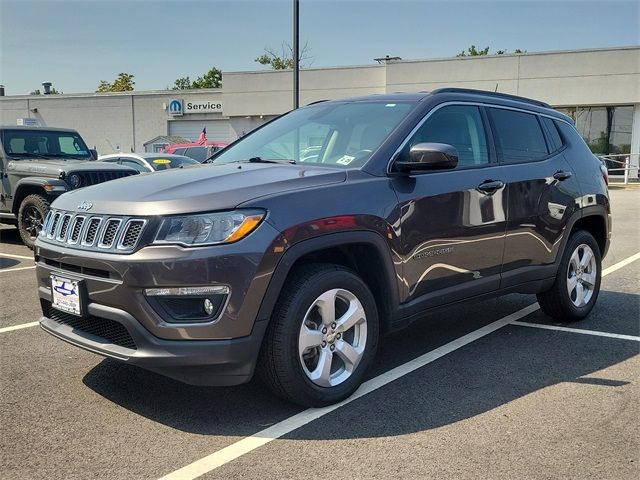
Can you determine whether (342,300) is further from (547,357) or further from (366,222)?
(547,357)

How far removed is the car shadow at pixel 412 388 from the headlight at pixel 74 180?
17.8 ft

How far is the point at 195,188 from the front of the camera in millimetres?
3375

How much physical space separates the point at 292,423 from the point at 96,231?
4.89 ft

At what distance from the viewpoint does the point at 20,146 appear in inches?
402

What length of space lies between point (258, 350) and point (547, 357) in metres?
2.41

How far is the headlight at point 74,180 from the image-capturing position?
905cm

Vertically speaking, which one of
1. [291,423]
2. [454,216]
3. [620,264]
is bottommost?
[620,264]

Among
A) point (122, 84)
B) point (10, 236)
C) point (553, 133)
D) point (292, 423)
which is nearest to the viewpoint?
point (292, 423)

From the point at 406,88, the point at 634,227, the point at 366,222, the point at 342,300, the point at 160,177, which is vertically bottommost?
the point at 634,227

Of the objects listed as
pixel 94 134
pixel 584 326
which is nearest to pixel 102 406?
pixel 584 326

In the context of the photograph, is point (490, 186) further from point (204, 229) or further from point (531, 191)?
point (204, 229)

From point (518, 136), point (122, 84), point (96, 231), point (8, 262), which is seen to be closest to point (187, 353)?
point (96, 231)

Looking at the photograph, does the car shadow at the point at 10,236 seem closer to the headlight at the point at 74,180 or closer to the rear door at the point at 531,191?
the headlight at the point at 74,180

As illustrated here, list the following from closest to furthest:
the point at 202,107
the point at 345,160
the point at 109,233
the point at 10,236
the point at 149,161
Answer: the point at 109,233 < the point at 345,160 < the point at 10,236 < the point at 149,161 < the point at 202,107
